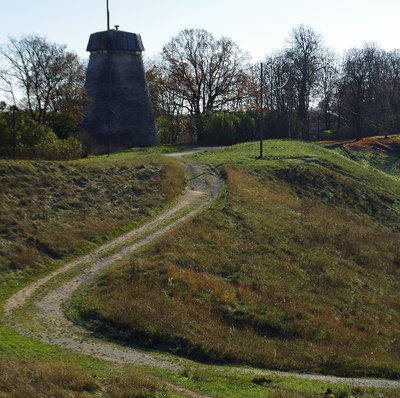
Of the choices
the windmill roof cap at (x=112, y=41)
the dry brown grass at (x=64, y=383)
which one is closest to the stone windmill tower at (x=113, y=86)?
the windmill roof cap at (x=112, y=41)

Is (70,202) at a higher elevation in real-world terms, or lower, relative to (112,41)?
lower

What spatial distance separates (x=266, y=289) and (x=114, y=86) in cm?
2626

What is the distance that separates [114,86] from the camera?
133ft

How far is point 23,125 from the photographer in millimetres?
29000

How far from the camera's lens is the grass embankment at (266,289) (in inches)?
527

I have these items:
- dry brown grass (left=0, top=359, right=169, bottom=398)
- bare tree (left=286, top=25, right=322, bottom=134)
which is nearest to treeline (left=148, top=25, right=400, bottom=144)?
bare tree (left=286, top=25, right=322, bottom=134)

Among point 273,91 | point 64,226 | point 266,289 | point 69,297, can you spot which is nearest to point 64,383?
point 69,297

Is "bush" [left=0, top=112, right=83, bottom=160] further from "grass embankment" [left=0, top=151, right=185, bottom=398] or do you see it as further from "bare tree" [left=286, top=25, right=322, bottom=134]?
"bare tree" [left=286, top=25, right=322, bottom=134]

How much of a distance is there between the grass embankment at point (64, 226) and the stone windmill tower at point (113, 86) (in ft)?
33.5

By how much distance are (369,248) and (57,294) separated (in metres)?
13.2

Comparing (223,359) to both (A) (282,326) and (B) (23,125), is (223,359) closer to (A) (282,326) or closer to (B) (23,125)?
(A) (282,326)

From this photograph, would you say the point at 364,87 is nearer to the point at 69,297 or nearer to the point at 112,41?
the point at 112,41

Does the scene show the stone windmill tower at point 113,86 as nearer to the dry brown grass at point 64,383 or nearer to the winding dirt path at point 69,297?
the winding dirt path at point 69,297

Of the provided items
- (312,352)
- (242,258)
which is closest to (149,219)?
(242,258)
